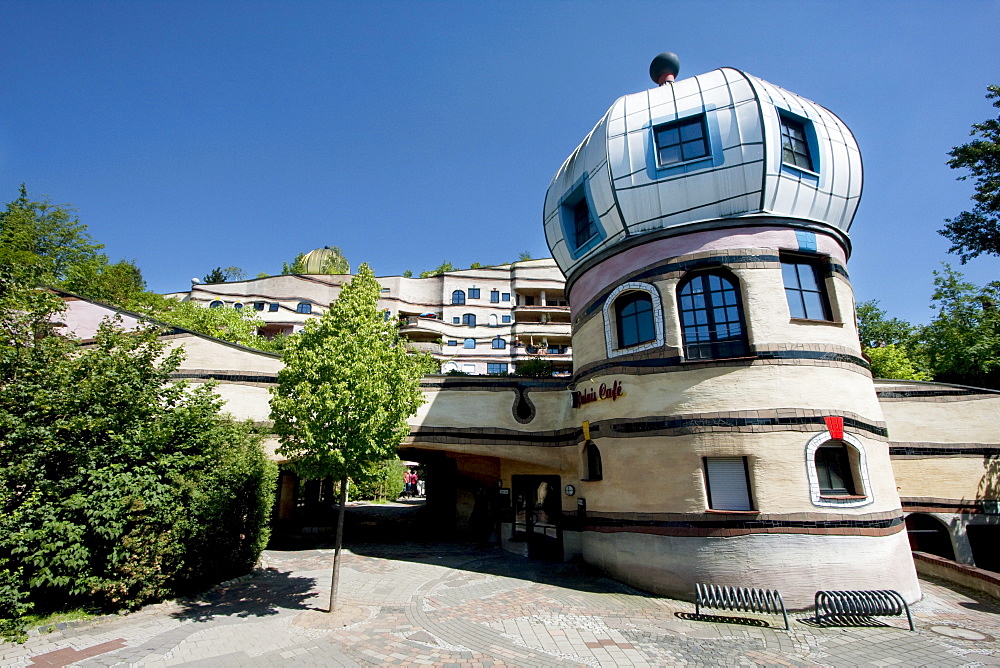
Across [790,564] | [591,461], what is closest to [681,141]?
[591,461]

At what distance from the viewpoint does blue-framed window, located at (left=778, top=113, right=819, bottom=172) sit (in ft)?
39.4

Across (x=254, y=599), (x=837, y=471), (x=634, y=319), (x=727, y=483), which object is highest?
(x=634, y=319)

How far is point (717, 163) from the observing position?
11.7 meters

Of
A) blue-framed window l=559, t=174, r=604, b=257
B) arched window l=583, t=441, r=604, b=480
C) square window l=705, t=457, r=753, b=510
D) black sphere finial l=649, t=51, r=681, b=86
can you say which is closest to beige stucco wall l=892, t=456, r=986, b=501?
square window l=705, t=457, r=753, b=510

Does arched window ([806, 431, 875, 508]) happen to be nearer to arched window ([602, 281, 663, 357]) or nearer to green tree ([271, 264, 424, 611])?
arched window ([602, 281, 663, 357])

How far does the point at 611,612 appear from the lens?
31.3 ft

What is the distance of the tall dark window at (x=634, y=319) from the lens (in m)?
12.1

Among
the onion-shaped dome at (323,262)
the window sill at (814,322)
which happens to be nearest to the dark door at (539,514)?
the window sill at (814,322)

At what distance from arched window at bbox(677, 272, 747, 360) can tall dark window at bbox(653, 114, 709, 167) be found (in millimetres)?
3009

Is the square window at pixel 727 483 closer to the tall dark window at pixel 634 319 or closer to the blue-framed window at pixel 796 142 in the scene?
the tall dark window at pixel 634 319

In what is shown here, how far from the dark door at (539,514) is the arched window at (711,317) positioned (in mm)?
6276

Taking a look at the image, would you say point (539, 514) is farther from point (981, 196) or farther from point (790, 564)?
point (981, 196)

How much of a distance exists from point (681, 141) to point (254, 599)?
1420 cm

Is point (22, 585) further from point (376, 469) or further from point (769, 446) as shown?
point (769, 446)
